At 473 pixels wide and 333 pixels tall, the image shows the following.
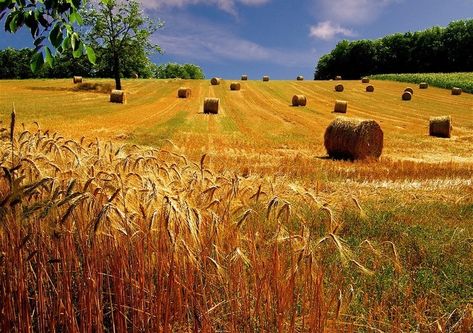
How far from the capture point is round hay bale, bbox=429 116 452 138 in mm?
26562

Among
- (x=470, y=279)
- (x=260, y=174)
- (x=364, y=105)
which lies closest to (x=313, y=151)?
(x=260, y=174)

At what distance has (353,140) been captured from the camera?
59.1 feet

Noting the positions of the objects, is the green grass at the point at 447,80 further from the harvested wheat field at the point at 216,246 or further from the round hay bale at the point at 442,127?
the harvested wheat field at the point at 216,246

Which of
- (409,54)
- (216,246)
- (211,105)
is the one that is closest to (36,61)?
(216,246)

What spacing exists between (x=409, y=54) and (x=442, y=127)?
86260 millimetres

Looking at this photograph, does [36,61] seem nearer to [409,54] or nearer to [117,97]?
[117,97]

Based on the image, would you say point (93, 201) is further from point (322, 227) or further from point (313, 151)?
point (313, 151)

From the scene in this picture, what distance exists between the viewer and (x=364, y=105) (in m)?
43.2

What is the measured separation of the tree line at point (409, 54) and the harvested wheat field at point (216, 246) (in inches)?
3800

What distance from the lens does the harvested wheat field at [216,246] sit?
367 cm

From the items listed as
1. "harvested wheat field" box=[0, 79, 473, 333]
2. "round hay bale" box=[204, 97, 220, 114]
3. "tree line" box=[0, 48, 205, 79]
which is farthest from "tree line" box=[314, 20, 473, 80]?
"harvested wheat field" box=[0, 79, 473, 333]

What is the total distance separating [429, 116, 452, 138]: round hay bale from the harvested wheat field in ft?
46.9

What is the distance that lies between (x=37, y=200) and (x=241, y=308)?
2.10 meters

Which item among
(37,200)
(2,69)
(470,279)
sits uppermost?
(2,69)
